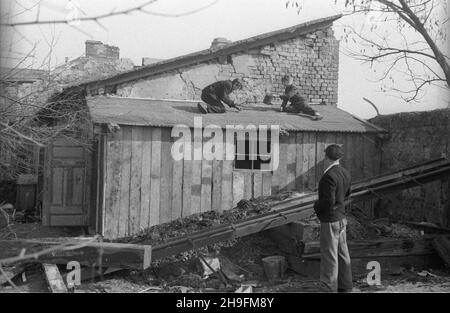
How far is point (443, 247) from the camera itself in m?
7.61

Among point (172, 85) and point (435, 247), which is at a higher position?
point (172, 85)

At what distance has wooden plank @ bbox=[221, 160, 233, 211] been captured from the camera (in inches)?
394

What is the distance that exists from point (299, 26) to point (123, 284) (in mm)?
9661

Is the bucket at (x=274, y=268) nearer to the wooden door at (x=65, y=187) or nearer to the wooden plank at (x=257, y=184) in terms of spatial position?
the wooden plank at (x=257, y=184)

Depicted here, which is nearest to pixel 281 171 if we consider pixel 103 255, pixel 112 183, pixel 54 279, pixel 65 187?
pixel 112 183

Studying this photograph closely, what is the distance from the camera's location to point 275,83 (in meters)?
13.8

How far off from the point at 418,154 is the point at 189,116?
5018mm

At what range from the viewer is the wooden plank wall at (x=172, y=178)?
359 inches

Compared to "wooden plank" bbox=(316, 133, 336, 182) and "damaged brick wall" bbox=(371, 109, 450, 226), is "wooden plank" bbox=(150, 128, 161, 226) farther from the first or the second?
"damaged brick wall" bbox=(371, 109, 450, 226)

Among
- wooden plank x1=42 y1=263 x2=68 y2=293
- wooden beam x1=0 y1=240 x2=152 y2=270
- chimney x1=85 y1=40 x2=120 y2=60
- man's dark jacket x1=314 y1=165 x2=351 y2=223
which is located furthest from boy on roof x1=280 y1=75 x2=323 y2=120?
chimney x1=85 y1=40 x2=120 y2=60

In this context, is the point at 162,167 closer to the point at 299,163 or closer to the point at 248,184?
the point at 248,184

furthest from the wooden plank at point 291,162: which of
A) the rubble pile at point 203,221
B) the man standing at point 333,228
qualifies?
the man standing at point 333,228
